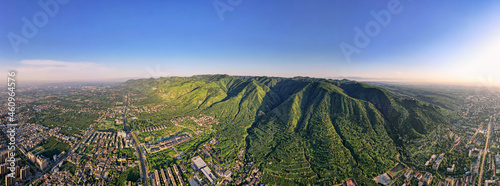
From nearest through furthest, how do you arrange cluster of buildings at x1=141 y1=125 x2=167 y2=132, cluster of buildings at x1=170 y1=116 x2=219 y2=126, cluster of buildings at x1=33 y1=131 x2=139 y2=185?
cluster of buildings at x1=33 y1=131 x2=139 y2=185 → cluster of buildings at x1=141 y1=125 x2=167 y2=132 → cluster of buildings at x1=170 y1=116 x2=219 y2=126

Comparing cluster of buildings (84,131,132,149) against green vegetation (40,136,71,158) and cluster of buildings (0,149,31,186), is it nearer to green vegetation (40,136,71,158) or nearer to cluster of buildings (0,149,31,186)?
green vegetation (40,136,71,158)

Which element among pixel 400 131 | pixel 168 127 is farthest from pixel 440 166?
pixel 168 127

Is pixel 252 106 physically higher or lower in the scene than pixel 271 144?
higher

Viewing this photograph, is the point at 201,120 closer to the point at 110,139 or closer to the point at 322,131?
the point at 110,139

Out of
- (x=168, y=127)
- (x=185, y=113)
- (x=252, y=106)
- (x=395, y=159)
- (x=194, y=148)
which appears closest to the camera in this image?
(x=395, y=159)

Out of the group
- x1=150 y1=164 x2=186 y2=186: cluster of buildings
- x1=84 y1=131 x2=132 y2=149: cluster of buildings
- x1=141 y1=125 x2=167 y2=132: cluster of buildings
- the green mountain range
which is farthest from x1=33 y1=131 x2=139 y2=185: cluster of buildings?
the green mountain range

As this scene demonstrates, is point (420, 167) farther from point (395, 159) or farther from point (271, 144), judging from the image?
point (271, 144)
